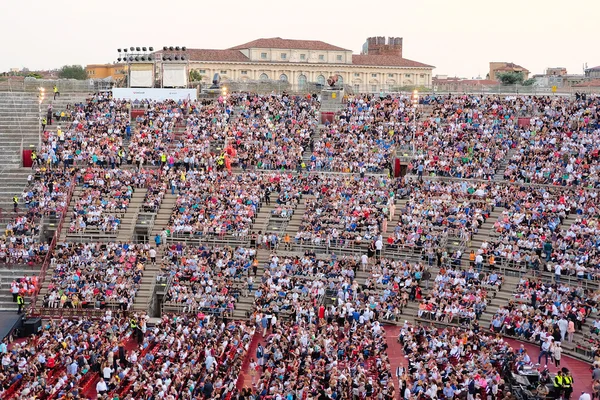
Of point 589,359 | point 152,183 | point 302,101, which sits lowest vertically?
point 589,359

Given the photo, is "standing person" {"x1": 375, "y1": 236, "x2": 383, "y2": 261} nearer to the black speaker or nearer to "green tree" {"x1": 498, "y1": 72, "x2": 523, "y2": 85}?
the black speaker

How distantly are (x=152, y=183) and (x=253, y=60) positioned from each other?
211 feet

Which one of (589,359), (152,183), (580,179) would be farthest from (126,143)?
(589,359)

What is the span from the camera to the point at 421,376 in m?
28.2

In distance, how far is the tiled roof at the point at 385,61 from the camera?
114062 millimetres

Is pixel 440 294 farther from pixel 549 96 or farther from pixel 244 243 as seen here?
pixel 549 96

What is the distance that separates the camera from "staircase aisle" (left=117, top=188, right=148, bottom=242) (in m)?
45.2

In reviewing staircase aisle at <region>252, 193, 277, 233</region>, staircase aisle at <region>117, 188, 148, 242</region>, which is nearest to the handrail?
staircase aisle at <region>117, 188, 148, 242</region>

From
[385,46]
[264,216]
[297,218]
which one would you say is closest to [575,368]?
[297,218]

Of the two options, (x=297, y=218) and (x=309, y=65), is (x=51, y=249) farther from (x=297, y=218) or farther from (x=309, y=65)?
(x=309, y=65)

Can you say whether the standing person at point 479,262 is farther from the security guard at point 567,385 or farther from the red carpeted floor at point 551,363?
the security guard at point 567,385

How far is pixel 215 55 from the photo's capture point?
108 m

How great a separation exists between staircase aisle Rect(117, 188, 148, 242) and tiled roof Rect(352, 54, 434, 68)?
2761 inches

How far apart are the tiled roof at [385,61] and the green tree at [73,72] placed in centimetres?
4750
